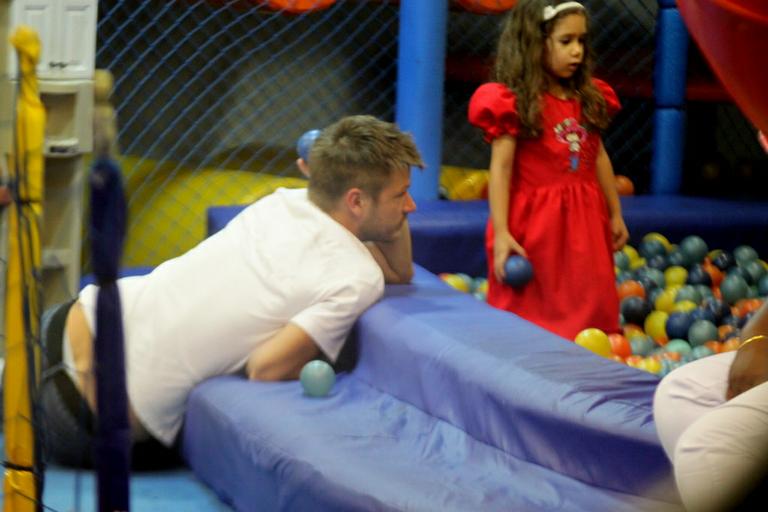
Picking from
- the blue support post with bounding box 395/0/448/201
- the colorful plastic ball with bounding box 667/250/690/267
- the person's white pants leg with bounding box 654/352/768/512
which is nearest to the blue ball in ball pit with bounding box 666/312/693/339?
the colorful plastic ball with bounding box 667/250/690/267

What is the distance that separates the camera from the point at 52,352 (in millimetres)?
3277

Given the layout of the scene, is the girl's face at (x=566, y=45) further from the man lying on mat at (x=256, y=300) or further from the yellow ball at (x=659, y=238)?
the yellow ball at (x=659, y=238)

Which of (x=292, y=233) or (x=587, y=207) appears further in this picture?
(x=587, y=207)

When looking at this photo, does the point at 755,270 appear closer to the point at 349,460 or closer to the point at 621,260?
the point at 621,260

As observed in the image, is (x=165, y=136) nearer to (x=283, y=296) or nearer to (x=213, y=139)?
(x=213, y=139)

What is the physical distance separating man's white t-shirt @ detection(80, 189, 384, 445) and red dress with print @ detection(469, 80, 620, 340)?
2.76 ft

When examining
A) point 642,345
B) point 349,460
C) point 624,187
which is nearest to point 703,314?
point 642,345

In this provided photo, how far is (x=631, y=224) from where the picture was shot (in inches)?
203

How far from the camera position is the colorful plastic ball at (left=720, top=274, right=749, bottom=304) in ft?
15.7

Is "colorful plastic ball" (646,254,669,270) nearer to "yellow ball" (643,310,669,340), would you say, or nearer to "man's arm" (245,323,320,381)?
"yellow ball" (643,310,669,340)

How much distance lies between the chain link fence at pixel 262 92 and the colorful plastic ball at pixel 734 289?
1317mm

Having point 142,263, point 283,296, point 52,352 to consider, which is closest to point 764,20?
point 283,296

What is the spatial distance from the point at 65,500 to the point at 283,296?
686 millimetres

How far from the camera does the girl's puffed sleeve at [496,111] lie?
3848mm
